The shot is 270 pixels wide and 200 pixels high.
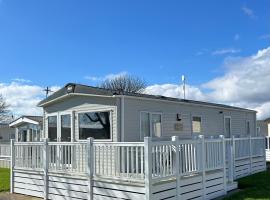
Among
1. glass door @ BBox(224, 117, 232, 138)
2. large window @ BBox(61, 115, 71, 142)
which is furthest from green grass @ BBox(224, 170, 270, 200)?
large window @ BBox(61, 115, 71, 142)

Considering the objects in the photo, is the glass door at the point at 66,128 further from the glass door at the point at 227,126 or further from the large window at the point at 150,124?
the glass door at the point at 227,126

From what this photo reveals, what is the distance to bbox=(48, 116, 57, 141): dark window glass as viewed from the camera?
45.7 ft

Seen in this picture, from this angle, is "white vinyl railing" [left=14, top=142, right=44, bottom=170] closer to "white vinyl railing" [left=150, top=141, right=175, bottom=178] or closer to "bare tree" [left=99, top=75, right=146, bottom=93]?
"white vinyl railing" [left=150, top=141, right=175, bottom=178]

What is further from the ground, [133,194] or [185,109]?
[185,109]

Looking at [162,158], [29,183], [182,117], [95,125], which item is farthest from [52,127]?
[162,158]

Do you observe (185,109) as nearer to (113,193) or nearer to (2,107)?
(113,193)

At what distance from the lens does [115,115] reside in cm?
1168

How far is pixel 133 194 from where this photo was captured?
7082mm

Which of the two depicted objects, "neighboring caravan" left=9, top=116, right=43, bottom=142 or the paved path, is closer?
the paved path

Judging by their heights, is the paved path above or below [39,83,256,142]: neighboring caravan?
below

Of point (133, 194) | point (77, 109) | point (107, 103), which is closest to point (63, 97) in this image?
point (77, 109)

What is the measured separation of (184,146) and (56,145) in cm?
307

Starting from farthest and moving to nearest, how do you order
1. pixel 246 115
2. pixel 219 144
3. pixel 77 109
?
1. pixel 246 115
2. pixel 77 109
3. pixel 219 144

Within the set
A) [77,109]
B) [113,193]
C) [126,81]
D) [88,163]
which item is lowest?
[113,193]
